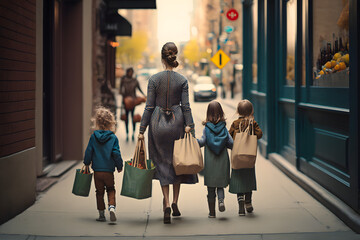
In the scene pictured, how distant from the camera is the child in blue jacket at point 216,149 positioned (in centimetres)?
657

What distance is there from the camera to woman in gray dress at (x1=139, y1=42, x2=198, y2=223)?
660 centimetres

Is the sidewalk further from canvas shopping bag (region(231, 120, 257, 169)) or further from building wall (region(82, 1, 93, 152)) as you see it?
building wall (region(82, 1, 93, 152))

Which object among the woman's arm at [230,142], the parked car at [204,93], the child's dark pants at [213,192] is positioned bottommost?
the child's dark pants at [213,192]

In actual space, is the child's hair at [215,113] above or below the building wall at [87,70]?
below

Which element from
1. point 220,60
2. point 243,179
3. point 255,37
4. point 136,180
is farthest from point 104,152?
point 220,60

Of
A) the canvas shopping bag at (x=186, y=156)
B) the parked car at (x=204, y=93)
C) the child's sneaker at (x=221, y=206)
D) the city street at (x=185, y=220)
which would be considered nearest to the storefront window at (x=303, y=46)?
the city street at (x=185, y=220)

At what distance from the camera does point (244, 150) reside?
6.45 m

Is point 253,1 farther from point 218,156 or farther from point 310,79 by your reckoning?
point 218,156

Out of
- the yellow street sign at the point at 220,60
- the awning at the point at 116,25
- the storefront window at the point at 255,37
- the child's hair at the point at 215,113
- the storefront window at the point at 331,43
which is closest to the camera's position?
the child's hair at the point at 215,113

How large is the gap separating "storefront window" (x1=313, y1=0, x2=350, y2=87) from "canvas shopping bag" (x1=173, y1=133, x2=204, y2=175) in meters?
2.05

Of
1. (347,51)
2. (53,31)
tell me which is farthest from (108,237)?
(53,31)

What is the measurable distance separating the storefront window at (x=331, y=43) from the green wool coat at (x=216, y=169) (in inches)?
69.4

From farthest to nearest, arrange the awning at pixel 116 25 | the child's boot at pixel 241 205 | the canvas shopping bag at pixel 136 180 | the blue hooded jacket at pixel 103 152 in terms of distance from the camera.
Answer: the awning at pixel 116 25
the child's boot at pixel 241 205
the blue hooded jacket at pixel 103 152
the canvas shopping bag at pixel 136 180

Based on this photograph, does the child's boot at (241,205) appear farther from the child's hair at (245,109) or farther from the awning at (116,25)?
the awning at (116,25)
